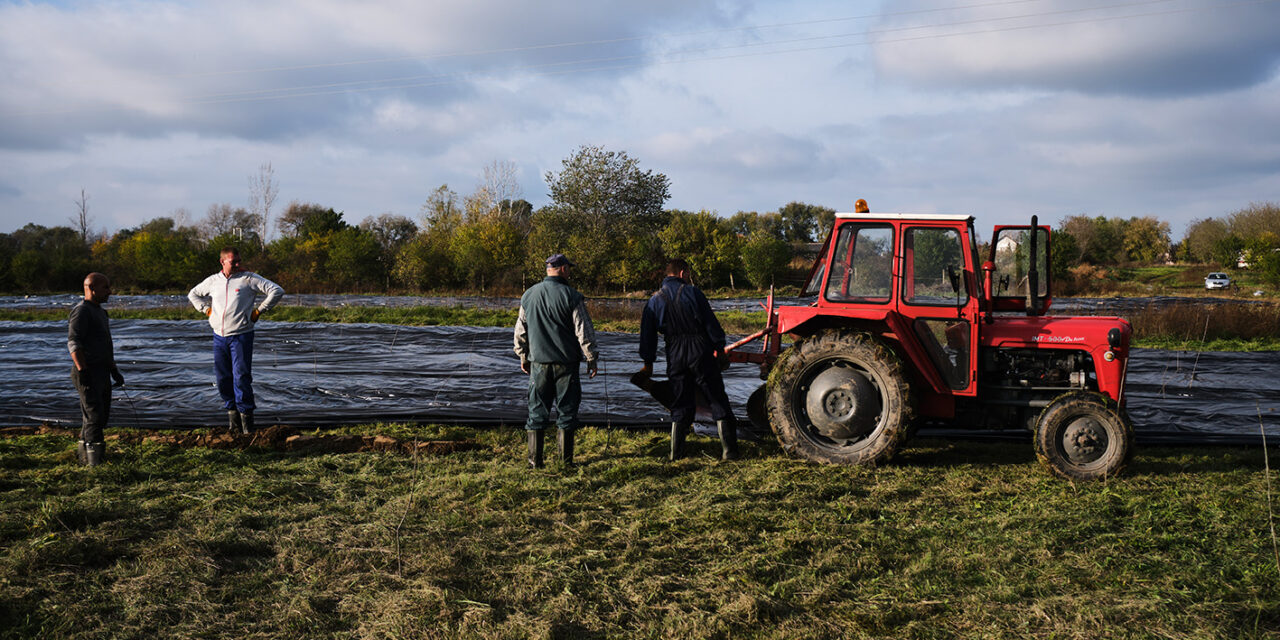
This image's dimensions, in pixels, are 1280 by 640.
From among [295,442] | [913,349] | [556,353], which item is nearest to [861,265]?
[913,349]

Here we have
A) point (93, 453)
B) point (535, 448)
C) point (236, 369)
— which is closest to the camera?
point (93, 453)

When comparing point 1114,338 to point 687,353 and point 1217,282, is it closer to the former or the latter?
point 687,353

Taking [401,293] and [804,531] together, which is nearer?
[804,531]

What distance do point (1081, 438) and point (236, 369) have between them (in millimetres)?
7155

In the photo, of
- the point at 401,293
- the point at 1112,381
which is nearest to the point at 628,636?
the point at 1112,381

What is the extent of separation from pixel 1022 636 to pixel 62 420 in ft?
29.3

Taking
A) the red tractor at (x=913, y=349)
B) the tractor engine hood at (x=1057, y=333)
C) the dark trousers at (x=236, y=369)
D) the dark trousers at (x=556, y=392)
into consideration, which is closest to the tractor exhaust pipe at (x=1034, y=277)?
the red tractor at (x=913, y=349)

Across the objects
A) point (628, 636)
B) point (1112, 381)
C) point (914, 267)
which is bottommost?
point (628, 636)

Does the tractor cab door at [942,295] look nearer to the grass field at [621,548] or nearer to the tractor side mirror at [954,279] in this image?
the tractor side mirror at [954,279]

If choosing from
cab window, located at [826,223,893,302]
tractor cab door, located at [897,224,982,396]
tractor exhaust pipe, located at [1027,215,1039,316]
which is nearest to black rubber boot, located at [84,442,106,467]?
cab window, located at [826,223,893,302]

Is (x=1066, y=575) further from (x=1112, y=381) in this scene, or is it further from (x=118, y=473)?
(x=118, y=473)

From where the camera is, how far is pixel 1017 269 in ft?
23.5

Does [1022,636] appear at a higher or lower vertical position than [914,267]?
lower

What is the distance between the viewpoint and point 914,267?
6.48 m
